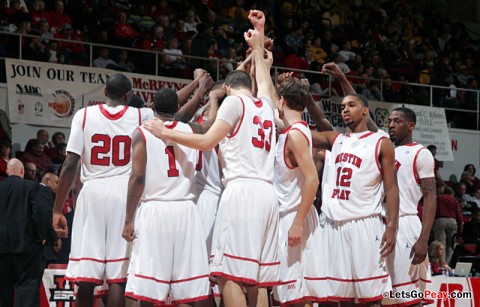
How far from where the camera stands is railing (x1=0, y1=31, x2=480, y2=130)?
16.1m

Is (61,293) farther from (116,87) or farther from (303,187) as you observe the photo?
(303,187)

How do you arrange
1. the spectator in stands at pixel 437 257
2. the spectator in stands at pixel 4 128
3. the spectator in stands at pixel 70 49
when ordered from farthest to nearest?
the spectator in stands at pixel 70 49 → the spectator in stands at pixel 4 128 → the spectator in stands at pixel 437 257

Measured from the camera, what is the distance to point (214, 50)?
18.3m

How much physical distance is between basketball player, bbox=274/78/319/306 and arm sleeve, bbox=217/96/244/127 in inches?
21.6

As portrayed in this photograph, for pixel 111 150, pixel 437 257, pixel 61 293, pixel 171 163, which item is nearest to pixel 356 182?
pixel 171 163

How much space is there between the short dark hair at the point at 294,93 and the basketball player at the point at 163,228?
1019 mm

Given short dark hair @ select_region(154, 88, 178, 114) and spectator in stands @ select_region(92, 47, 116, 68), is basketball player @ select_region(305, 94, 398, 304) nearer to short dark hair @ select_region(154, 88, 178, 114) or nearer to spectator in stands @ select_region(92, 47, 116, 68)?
short dark hair @ select_region(154, 88, 178, 114)

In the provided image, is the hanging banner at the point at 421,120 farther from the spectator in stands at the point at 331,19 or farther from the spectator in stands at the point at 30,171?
the spectator in stands at the point at 30,171

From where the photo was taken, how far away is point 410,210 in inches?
328

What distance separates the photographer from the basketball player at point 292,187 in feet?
24.2

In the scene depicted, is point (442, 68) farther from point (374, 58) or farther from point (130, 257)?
point (130, 257)

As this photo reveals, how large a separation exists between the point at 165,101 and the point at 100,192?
1.04m

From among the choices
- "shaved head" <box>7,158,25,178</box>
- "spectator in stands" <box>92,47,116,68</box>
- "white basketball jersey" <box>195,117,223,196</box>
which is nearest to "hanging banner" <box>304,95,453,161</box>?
"spectator in stands" <box>92,47,116,68</box>

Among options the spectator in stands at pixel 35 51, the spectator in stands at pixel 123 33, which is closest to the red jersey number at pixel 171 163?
the spectator in stands at pixel 35 51
